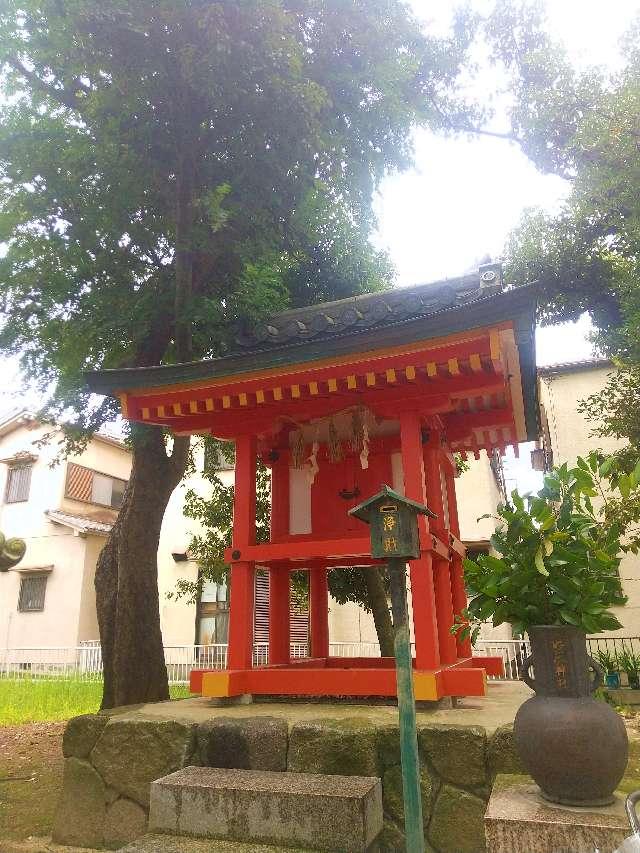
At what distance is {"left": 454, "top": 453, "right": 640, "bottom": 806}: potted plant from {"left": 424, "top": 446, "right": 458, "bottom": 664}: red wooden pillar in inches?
110

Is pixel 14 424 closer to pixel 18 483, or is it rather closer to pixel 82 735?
pixel 18 483

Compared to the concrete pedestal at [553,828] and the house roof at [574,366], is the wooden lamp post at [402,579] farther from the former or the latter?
the house roof at [574,366]

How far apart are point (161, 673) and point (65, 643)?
561 inches

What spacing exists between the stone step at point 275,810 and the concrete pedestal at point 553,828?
3.45ft

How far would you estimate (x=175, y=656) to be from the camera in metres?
17.7

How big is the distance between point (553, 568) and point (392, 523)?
0.99m

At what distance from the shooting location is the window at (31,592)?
2066 cm

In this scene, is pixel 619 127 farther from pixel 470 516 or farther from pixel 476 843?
pixel 476 843

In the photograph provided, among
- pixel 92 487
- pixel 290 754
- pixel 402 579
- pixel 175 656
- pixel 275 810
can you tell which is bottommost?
pixel 175 656

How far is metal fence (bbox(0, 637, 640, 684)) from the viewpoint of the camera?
1512 centimetres

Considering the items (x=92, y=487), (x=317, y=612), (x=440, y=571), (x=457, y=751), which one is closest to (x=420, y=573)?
(x=440, y=571)

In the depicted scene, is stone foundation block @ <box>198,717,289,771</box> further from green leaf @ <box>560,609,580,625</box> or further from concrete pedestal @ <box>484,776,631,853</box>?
green leaf @ <box>560,609,580,625</box>

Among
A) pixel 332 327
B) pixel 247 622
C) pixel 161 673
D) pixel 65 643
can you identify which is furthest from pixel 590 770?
pixel 65 643

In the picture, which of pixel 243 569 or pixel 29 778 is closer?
pixel 243 569
